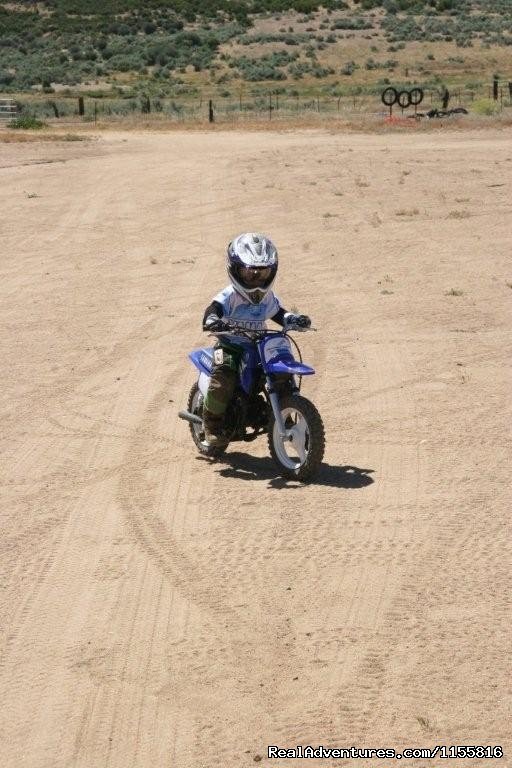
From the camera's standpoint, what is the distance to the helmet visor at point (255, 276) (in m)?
8.60

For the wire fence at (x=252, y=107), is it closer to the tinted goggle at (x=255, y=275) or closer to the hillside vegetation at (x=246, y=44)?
the hillside vegetation at (x=246, y=44)

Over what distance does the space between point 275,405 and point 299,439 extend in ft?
0.89

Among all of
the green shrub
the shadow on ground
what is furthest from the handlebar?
the green shrub

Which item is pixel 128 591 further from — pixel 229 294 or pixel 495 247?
pixel 495 247

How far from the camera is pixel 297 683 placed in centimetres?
577

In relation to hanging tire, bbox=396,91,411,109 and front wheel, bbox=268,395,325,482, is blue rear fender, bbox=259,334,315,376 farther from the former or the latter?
hanging tire, bbox=396,91,411,109

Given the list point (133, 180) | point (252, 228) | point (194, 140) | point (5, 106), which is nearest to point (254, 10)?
point (5, 106)

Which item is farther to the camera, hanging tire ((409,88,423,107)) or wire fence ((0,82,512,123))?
wire fence ((0,82,512,123))

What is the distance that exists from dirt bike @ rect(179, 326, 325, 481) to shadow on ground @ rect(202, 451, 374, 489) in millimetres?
96

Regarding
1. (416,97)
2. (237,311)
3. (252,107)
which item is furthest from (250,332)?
(252,107)

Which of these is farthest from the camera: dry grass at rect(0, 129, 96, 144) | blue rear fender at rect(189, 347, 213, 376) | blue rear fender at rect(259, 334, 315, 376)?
dry grass at rect(0, 129, 96, 144)

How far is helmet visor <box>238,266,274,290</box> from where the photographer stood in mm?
8602

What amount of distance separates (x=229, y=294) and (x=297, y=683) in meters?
3.65

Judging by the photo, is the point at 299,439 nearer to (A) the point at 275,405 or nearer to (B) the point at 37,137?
(A) the point at 275,405
